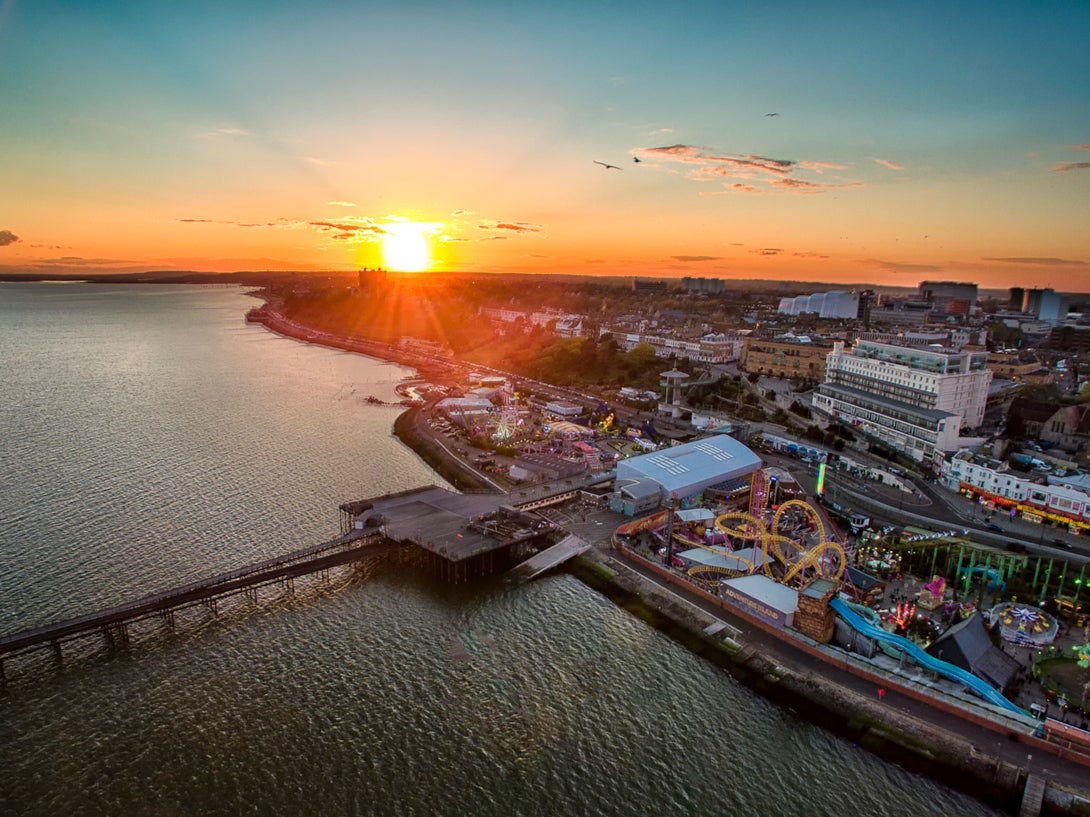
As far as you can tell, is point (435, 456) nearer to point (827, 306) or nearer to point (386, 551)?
point (386, 551)

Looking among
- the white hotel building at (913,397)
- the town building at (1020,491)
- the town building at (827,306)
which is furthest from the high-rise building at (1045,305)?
the town building at (1020,491)

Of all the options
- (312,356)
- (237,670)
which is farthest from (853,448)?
(312,356)

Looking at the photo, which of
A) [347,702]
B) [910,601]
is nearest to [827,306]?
[910,601]

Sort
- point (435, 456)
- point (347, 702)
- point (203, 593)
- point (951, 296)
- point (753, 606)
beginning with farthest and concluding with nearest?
point (951, 296), point (435, 456), point (203, 593), point (753, 606), point (347, 702)

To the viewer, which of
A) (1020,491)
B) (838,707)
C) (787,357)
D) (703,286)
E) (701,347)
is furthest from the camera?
(703,286)

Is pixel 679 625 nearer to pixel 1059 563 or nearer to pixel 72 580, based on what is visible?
pixel 1059 563

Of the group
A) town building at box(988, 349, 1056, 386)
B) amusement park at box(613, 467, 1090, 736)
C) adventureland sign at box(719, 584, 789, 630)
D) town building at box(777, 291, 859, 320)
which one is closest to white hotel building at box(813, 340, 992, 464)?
amusement park at box(613, 467, 1090, 736)

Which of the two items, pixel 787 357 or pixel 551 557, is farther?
pixel 787 357

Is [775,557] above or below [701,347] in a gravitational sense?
below
